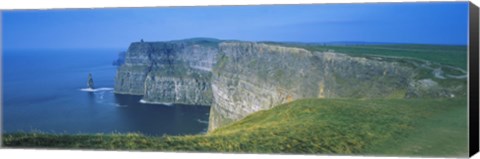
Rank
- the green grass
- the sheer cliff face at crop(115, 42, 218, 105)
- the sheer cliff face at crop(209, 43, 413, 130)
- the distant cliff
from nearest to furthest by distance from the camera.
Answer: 1. the green grass
2. the distant cliff
3. the sheer cliff face at crop(209, 43, 413, 130)
4. the sheer cliff face at crop(115, 42, 218, 105)

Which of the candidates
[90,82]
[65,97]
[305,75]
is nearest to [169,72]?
[90,82]

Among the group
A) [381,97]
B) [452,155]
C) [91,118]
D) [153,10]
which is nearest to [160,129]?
[91,118]

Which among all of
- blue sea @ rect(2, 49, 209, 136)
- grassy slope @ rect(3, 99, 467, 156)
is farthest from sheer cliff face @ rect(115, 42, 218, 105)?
grassy slope @ rect(3, 99, 467, 156)

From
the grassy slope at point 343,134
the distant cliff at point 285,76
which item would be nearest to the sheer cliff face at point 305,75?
the distant cliff at point 285,76

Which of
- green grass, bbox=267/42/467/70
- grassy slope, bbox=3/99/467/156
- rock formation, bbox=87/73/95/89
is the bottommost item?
grassy slope, bbox=3/99/467/156

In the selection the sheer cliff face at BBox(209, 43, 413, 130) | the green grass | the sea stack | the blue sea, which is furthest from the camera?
the sea stack

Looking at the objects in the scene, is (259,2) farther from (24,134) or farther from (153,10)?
(24,134)

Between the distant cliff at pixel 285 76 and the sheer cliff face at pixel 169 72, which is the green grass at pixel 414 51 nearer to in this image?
the distant cliff at pixel 285 76

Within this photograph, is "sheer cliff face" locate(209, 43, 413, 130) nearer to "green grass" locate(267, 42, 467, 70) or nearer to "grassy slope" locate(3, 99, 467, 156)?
"green grass" locate(267, 42, 467, 70)
